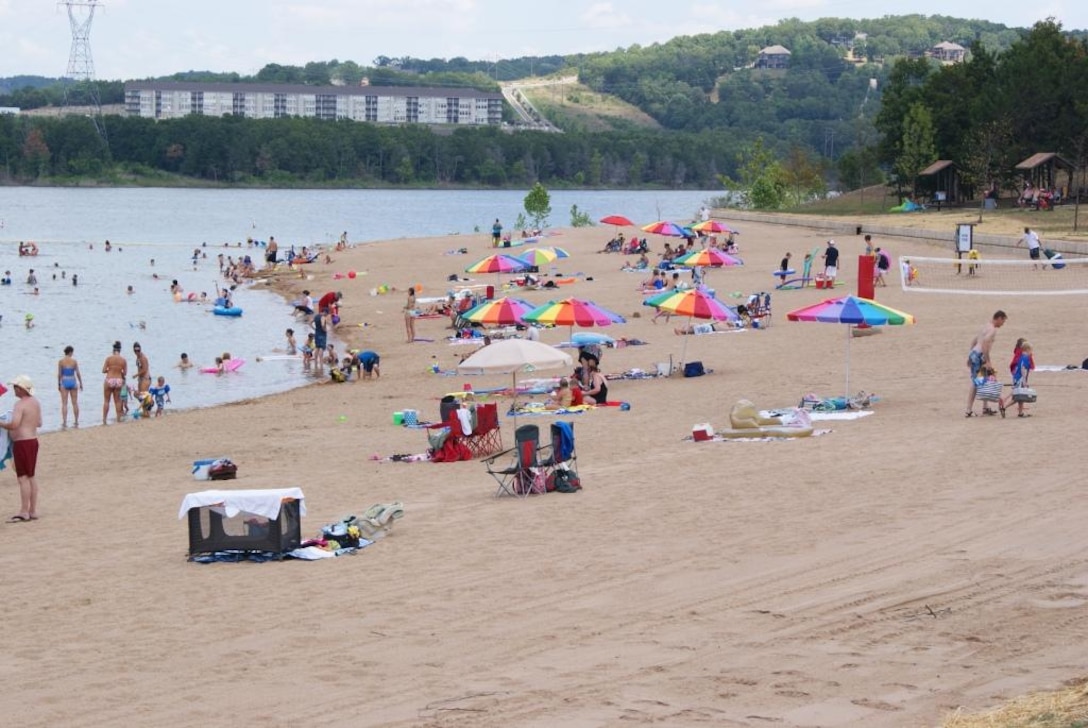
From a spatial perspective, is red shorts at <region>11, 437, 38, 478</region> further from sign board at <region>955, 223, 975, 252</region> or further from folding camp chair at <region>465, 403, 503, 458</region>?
sign board at <region>955, 223, 975, 252</region>

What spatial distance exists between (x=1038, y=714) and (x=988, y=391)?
34.6 feet

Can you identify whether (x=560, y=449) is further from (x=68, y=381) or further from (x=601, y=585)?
(x=68, y=381)

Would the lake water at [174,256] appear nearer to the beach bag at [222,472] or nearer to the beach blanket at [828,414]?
the beach bag at [222,472]

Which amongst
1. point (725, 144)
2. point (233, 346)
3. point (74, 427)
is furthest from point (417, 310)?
point (725, 144)

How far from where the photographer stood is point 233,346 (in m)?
35.8

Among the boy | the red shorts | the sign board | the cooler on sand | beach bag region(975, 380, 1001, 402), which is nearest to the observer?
the cooler on sand

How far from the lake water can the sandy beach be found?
11.2m

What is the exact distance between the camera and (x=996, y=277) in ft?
115

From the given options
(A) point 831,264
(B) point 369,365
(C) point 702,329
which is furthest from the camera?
(A) point 831,264

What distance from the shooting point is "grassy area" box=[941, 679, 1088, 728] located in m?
6.47

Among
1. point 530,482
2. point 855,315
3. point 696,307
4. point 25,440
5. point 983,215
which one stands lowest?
point 530,482

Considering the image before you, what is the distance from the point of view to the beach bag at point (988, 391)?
16703 mm

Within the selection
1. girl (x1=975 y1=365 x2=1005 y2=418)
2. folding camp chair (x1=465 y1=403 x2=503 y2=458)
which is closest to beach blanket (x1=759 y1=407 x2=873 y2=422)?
girl (x1=975 y1=365 x2=1005 y2=418)

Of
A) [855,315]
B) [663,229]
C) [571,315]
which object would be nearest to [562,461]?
[855,315]
